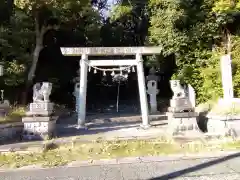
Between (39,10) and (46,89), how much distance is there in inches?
260

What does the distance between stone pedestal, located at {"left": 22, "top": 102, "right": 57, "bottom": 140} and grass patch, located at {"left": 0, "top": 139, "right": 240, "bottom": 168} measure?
0.87 meters

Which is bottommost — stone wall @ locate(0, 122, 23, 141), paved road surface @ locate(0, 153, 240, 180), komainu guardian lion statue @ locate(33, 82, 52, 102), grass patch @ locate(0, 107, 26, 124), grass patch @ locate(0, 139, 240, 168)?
paved road surface @ locate(0, 153, 240, 180)

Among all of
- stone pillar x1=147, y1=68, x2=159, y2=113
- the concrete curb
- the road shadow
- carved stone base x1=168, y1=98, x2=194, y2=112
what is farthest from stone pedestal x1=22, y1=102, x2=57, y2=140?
stone pillar x1=147, y1=68, x2=159, y2=113

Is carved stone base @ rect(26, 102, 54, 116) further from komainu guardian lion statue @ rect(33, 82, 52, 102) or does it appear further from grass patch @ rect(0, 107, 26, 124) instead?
grass patch @ rect(0, 107, 26, 124)

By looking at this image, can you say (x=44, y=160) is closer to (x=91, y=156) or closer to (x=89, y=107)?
(x=91, y=156)

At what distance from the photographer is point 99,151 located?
23.7 feet

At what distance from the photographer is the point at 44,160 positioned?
6.52 m

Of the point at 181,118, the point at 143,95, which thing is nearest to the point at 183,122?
the point at 181,118

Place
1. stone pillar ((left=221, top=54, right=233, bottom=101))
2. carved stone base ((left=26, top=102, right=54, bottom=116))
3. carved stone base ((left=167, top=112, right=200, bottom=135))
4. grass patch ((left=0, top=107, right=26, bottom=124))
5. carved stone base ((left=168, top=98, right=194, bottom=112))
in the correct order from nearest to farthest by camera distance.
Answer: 1. carved stone base ((left=26, top=102, right=54, bottom=116))
2. carved stone base ((left=167, top=112, right=200, bottom=135))
3. carved stone base ((left=168, top=98, right=194, bottom=112))
4. stone pillar ((left=221, top=54, right=233, bottom=101))
5. grass patch ((left=0, top=107, right=26, bottom=124))

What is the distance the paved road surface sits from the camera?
A: 5094mm

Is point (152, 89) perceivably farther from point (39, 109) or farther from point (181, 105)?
point (39, 109)

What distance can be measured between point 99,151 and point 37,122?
2.68m

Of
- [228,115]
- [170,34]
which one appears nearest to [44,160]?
[228,115]

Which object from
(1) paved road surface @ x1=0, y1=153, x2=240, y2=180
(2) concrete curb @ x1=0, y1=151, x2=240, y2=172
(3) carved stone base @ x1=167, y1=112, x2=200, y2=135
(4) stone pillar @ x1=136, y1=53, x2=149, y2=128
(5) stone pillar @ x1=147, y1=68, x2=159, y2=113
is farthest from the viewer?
(5) stone pillar @ x1=147, y1=68, x2=159, y2=113
